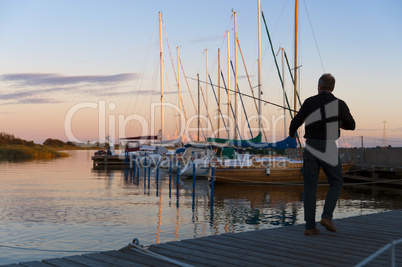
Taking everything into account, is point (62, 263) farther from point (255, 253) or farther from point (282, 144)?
point (282, 144)

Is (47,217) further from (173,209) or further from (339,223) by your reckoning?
(339,223)

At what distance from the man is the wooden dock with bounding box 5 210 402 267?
1.90 feet

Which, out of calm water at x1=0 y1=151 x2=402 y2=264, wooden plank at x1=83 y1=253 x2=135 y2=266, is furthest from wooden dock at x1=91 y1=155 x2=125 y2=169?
wooden plank at x1=83 y1=253 x2=135 y2=266

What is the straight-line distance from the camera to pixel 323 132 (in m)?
Result: 6.16

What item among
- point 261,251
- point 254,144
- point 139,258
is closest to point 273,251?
point 261,251

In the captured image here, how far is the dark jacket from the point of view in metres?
6.10

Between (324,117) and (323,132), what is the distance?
22cm

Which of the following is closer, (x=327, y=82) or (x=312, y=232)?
(x=327, y=82)

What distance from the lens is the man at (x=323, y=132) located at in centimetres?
611

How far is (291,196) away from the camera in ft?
80.1

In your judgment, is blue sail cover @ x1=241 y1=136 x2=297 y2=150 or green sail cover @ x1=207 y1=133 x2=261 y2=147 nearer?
blue sail cover @ x1=241 y1=136 x2=297 y2=150

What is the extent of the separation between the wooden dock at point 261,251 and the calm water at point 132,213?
4471mm

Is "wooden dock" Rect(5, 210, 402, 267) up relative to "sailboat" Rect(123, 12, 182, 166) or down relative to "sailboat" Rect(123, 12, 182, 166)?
down

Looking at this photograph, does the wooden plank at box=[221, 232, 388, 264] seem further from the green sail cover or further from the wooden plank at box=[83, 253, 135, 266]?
the green sail cover
